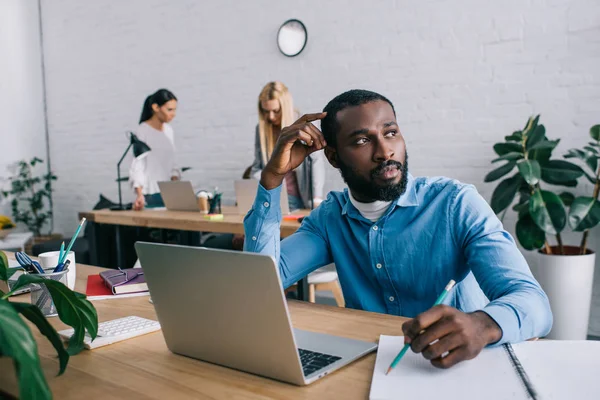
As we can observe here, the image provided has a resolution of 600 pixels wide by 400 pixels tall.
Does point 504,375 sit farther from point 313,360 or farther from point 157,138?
point 157,138

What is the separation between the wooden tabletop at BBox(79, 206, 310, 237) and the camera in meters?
2.72

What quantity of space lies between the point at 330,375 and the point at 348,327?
9.6 inches

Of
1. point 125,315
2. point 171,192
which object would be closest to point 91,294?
point 125,315

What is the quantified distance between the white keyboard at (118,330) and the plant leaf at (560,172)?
226 centimetres

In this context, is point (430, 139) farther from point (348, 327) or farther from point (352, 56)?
point (348, 327)

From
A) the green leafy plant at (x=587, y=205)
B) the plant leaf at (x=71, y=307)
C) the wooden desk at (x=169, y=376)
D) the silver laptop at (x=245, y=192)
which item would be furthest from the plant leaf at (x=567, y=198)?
the plant leaf at (x=71, y=307)

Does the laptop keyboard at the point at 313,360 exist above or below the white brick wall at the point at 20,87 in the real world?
below

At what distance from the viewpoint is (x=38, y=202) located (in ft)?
18.1

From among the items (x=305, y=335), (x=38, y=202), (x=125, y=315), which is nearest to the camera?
(x=305, y=335)

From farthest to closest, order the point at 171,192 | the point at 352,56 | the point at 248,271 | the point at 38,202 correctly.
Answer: the point at 38,202, the point at 352,56, the point at 171,192, the point at 248,271

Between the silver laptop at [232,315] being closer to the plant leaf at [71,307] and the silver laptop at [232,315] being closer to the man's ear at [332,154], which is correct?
the plant leaf at [71,307]

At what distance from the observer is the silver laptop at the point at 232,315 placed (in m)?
0.79

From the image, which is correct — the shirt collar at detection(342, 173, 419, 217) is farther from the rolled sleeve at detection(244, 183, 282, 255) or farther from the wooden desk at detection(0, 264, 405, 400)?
the wooden desk at detection(0, 264, 405, 400)

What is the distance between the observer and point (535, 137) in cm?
281
